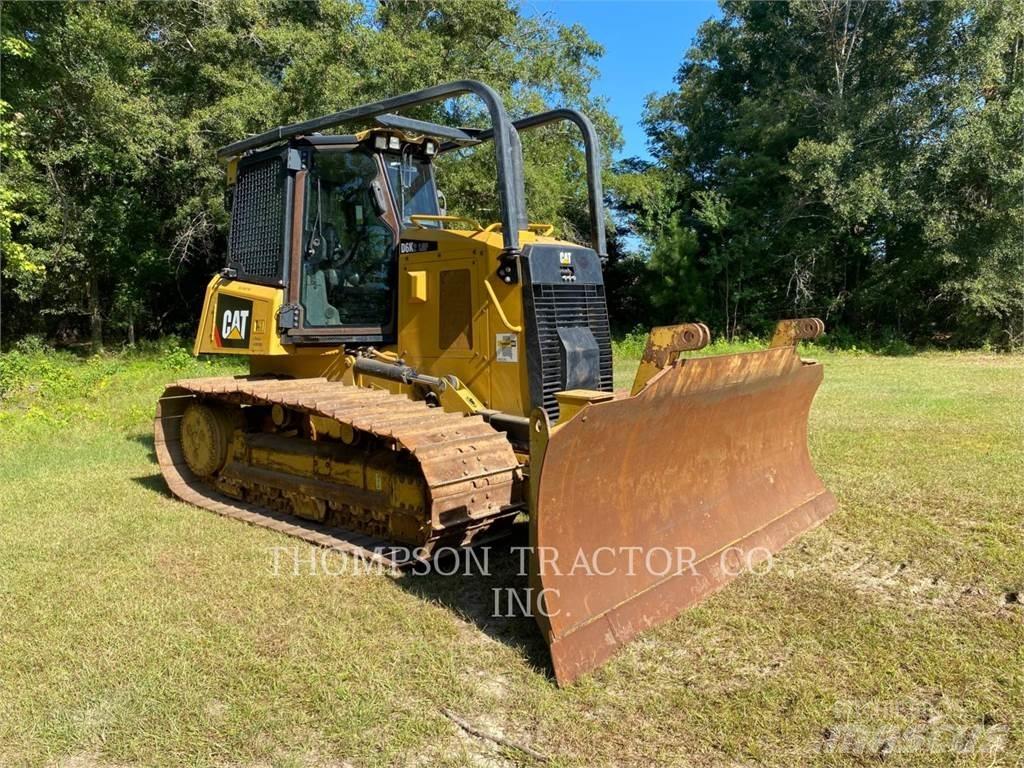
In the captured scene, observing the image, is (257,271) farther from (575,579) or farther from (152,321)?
(152,321)

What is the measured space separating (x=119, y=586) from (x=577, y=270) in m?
3.34

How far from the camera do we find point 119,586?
14.1 ft

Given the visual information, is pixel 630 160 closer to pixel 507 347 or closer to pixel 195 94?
pixel 195 94

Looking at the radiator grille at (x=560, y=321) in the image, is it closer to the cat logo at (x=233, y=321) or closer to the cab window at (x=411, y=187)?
the cab window at (x=411, y=187)

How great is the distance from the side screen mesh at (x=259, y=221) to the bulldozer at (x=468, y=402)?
2 centimetres

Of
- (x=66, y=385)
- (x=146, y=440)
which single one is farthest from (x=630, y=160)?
(x=146, y=440)

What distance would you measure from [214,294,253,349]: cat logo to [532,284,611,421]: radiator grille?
241cm

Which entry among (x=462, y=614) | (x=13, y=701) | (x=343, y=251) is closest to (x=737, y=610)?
(x=462, y=614)

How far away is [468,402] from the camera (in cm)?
513

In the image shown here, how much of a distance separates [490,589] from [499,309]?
5.82 ft

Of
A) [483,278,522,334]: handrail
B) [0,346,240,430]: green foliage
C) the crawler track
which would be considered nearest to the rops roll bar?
[483,278,522,334]: handrail

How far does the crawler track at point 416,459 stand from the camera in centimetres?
427

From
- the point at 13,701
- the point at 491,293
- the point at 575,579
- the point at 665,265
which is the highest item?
the point at 665,265

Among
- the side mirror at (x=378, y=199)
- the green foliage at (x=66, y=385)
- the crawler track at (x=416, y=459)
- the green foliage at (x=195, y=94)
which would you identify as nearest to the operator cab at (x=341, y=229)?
the side mirror at (x=378, y=199)
